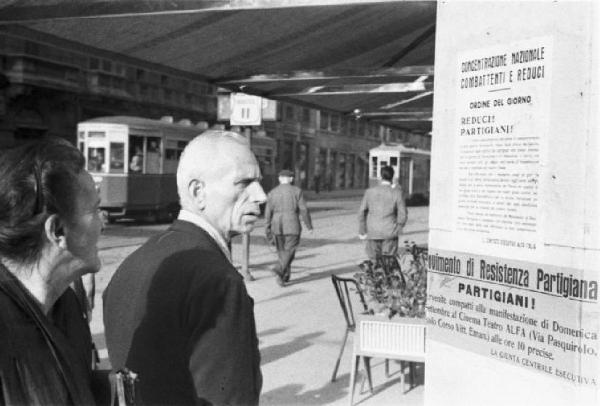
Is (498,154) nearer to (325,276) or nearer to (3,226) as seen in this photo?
(3,226)

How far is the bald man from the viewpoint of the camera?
75.8 inches

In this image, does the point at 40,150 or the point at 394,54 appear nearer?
the point at 40,150

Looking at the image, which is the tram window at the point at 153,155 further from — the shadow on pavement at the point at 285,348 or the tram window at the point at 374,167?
the shadow on pavement at the point at 285,348

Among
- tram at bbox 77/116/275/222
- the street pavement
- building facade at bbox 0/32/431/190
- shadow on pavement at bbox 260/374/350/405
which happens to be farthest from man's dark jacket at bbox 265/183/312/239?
tram at bbox 77/116/275/222

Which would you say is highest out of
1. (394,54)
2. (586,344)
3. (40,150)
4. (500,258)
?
(394,54)

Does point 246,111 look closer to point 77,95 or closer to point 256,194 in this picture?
point 256,194

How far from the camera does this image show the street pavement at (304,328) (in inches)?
228

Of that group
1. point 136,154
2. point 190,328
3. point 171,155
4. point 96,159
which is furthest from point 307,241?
point 190,328

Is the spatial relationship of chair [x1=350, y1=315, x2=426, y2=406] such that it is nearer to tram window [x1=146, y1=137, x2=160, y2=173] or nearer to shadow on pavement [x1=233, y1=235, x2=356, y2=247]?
shadow on pavement [x1=233, y1=235, x2=356, y2=247]

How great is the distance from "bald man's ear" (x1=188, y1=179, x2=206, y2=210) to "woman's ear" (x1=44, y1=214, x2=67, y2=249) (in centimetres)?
66

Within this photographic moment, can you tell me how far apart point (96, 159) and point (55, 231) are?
70.3 ft

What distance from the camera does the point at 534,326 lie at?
2.81 metres

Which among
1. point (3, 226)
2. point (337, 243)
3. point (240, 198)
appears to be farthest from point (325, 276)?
point (3, 226)

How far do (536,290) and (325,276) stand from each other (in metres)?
9.66
